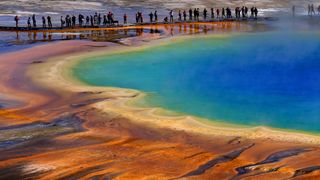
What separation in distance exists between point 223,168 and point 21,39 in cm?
1970

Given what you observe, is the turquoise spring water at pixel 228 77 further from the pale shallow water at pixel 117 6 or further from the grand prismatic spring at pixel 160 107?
the pale shallow water at pixel 117 6

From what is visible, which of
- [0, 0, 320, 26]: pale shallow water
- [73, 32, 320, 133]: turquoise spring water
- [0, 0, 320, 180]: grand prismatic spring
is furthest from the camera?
[0, 0, 320, 26]: pale shallow water

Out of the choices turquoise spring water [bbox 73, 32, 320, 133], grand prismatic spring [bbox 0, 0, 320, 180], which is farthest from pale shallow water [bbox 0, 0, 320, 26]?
turquoise spring water [bbox 73, 32, 320, 133]

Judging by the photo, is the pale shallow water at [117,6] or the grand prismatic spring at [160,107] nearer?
the grand prismatic spring at [160,107]

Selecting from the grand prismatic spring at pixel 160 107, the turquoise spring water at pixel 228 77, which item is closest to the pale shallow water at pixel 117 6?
the grand prismatic spring at pixel 160 107

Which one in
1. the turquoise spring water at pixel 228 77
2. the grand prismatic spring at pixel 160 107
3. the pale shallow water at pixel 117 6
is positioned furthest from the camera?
the pale shallow water at pixel 117 6


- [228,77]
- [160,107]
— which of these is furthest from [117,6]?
[160,107]

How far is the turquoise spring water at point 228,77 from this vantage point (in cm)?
1136

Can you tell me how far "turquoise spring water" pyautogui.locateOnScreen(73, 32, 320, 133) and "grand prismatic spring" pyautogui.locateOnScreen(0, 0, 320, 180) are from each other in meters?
0.03

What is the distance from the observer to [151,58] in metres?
19.2

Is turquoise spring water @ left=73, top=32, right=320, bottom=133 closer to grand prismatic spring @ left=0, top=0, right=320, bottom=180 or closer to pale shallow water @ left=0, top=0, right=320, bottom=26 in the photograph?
grand prismatic spring @ left=0, top=0, right=320, bottom=180

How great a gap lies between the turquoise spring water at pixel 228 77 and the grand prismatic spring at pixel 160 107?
0.03 meters

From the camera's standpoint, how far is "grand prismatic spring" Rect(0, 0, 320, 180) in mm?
7680

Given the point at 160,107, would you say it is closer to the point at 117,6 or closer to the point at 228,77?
the point at 228,77
